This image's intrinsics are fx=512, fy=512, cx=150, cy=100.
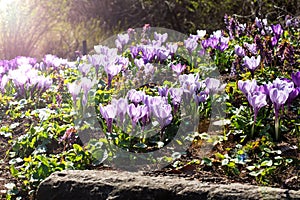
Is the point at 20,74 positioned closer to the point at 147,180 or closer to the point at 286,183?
the point at 147,180

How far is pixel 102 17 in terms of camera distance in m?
9.70

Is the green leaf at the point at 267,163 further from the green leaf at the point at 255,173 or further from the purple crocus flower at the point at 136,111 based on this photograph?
the purple crocus flower at the point at 136,111

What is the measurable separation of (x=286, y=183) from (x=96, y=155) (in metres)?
1.02

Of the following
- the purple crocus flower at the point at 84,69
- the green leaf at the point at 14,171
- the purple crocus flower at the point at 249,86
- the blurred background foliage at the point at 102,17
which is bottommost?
the green leaf at the point at 14,171

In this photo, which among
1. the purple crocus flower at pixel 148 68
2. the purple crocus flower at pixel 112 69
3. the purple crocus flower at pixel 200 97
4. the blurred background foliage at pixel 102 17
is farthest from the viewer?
the blurred background foliage at pixel 102 17

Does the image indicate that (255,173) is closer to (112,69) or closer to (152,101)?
(152,101)

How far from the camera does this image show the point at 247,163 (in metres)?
2.62

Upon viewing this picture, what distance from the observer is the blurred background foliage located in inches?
323

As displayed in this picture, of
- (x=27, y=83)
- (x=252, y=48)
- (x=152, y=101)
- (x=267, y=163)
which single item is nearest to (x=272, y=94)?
(x=267, y=163)

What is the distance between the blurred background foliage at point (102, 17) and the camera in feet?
26.9

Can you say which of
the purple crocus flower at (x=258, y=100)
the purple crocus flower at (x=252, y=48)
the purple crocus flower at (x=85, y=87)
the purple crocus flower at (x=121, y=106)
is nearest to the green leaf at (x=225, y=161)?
the purple crocus flower at (x=258, y=100)

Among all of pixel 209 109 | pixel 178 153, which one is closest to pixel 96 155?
pixel 178 153

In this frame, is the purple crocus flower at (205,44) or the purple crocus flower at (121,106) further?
the purple crocus flower at (205,44)

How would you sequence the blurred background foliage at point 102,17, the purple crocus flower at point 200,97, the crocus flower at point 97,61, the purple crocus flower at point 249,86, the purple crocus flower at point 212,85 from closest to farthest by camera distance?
1. the purple crocus flower at point 249,86
2. the purple crocus flower at point 200,97
3. the purple crocus flower at point 212,85
4. the crocus flower at point 97,61
5. the blurred background foliage at point 102,17
